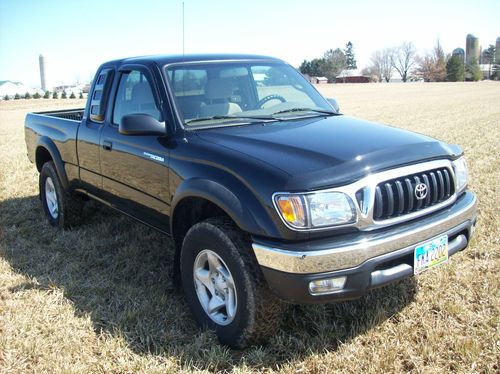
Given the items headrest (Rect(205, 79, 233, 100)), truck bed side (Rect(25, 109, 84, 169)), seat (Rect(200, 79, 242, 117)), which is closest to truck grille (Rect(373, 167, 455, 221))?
seat (Rect(200, 79, 242, 117))

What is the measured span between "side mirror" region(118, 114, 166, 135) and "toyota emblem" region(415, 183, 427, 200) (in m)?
1.73

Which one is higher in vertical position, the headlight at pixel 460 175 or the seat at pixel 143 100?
the seat at pixel 143 100

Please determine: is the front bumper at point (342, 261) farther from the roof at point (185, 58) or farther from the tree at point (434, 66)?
the tree at point (434, 66)

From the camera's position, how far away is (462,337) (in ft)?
10.00

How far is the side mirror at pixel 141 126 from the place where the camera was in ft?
11.4

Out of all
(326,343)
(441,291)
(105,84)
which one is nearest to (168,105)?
(105,84)

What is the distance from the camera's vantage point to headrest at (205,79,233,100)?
3.90 m

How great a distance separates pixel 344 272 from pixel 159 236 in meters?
2.90

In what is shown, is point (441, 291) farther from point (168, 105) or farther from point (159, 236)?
point (159, 236)

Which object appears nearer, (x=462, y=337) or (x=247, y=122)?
(x=462, y=337)

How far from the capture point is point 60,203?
5.45 metres

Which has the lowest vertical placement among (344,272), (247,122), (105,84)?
(344,272)

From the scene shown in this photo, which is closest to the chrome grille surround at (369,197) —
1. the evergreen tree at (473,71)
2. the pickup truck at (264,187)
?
the pickup truck at (264,187)

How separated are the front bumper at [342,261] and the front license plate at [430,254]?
0.04 m
